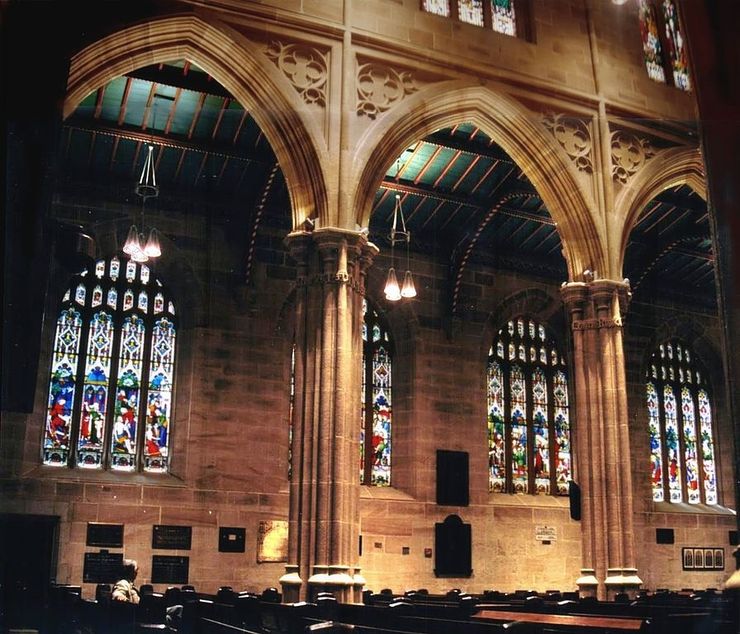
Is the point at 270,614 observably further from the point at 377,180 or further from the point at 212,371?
the point at 212,371

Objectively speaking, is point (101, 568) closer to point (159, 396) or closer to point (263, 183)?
point (159, 396)

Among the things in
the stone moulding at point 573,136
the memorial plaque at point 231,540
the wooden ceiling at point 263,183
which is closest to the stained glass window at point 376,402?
the wooden ceiling at point 263,183

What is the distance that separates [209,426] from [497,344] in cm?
725

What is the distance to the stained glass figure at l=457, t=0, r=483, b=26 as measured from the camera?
1509 centimetres

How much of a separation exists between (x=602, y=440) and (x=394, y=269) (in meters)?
6.51

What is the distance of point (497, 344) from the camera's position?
20.3 metres

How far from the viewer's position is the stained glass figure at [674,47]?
685 inches

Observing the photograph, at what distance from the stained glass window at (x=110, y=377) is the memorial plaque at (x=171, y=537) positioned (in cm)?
113

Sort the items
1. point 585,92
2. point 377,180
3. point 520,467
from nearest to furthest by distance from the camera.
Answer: point 377,180 → point 585,92 → point 520,467

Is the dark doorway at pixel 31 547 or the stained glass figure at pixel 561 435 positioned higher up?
the stained glass figure at pixel 561 435

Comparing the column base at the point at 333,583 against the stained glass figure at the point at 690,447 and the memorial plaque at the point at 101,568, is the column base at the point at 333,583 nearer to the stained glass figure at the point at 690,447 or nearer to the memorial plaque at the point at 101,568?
the memorial plaque at the point at 101,568

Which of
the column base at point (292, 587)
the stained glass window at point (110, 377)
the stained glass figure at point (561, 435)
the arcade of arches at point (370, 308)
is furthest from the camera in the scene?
the stained glass figure at point (561, 435)

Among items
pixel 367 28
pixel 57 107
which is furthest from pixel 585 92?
pixel 57 107

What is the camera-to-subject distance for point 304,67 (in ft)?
43.4
